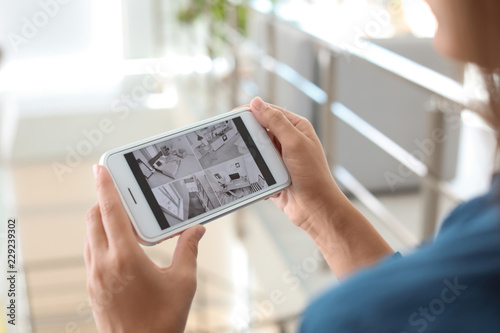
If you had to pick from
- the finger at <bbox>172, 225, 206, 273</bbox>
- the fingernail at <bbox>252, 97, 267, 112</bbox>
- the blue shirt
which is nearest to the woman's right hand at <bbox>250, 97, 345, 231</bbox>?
the fingernail at <bbox>252, 97, 267, 112</bbox>

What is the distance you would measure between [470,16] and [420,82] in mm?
620

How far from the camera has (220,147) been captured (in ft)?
1.92

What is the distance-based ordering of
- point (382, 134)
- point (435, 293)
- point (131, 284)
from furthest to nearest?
1. point (382, 134)
2. point (131, 284)
3. point (435, 293)

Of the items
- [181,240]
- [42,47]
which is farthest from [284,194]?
[42,47]

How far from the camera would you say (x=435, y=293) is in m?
0.25

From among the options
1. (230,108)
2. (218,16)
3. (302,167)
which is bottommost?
(230,108)

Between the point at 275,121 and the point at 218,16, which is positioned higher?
the point at 218,16

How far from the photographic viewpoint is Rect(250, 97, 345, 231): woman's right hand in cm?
54

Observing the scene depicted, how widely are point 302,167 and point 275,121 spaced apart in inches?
2.3

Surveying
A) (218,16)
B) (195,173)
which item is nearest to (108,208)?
(195,173)

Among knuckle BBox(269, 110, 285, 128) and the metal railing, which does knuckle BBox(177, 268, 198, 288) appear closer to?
knuckle BBox(269, 110, 285, 128)

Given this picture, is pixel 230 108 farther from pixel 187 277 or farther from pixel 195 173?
pixel 187 277

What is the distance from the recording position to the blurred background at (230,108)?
1329 millimetres

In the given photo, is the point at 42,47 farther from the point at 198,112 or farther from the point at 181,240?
the point at 181,240
